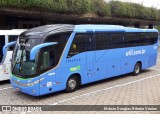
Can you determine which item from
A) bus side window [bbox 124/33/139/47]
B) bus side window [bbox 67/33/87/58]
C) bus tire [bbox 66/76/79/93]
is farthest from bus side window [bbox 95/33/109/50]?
bus tire [bbox 66/76/79/93]

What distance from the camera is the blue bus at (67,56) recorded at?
895 centimetres

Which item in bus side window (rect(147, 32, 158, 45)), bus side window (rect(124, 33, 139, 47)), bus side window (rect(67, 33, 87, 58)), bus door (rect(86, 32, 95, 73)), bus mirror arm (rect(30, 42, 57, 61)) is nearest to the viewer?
bus mirror arm (rect(30, 42, 57, 61))

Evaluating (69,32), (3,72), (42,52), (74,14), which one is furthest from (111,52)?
(74,14)

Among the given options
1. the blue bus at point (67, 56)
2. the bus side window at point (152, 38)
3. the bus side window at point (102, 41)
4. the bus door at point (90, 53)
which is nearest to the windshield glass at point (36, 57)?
the blue bus at point (67, 56)

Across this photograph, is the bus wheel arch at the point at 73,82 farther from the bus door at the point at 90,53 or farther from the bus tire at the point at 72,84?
the bus door at the point at 90,53

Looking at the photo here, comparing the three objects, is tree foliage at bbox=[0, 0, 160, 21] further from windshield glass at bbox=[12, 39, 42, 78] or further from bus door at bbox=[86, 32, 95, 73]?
bus door at bbox=[86, 32, 95, 73]

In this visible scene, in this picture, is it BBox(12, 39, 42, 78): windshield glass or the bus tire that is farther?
the bus tire

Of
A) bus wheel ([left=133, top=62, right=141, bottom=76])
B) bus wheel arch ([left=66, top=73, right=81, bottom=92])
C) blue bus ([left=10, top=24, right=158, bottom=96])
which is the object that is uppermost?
blue bus ([left=10, top=24, right=158, bottom=96])

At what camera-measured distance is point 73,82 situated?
10.4 metres

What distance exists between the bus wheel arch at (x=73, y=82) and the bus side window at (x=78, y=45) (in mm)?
959

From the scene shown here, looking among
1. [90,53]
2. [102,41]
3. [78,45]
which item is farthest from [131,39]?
[78,45]

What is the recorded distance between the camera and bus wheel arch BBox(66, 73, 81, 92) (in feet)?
33.3

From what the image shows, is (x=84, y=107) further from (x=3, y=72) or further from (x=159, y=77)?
(x=159, y=77)

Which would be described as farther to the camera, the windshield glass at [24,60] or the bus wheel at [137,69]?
the bus wheel at [137,69]
